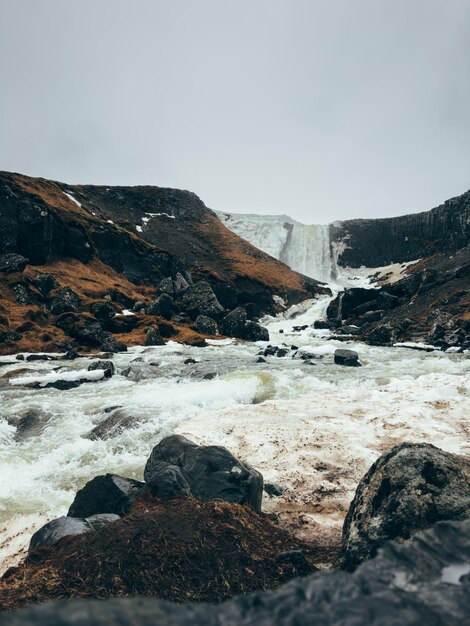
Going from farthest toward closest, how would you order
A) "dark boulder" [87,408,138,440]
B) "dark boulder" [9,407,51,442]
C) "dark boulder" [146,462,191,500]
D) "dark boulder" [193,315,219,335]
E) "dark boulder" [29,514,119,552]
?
1. "dark boulder" [193,315,219,335]
2. "dark boulder" [9,407,51,442]
3. "dark boulder" [87,408,138,440]
4. "dark boulder" [146,462,191,500]
5. "dark boulder" [29,514,119,552]

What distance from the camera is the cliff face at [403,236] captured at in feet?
287

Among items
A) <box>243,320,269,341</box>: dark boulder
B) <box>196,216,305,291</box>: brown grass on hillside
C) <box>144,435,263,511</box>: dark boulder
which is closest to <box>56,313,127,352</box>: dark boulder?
<box>243,320,269,341</box>: dark boulder

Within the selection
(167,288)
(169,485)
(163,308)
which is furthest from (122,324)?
(169,485)

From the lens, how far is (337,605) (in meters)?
2.04

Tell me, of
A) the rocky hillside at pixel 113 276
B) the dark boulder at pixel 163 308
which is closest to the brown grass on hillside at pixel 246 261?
the rocky hillside at pixel 113 276

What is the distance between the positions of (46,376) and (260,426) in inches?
592

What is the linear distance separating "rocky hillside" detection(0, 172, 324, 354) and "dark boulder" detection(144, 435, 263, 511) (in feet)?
97.0

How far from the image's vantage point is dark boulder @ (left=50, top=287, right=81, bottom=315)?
4503 centimetres

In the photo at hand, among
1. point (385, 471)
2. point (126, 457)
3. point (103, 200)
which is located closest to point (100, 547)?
point (385, 471)

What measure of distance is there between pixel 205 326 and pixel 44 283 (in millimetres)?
21132

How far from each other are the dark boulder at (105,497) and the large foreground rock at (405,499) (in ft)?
13.1

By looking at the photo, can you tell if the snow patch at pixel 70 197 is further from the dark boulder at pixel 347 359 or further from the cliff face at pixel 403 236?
the cliff face at pixel 403 236

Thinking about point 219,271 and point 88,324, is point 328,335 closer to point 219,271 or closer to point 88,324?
point 88,324

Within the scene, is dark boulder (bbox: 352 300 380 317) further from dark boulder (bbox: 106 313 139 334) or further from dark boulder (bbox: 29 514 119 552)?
dark boulder (bbox: 29 514 119 552)
